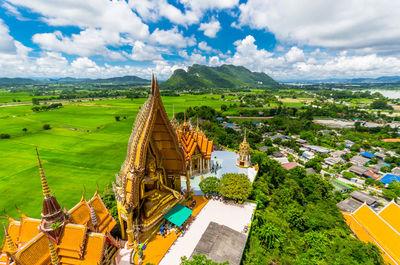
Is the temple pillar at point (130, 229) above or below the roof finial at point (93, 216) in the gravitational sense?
below

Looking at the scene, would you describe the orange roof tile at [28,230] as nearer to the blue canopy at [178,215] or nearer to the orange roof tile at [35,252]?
the orange roof tile at [35,252]

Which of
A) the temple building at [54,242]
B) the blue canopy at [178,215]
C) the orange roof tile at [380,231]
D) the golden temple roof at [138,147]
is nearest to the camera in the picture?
the temple building at [54,242]

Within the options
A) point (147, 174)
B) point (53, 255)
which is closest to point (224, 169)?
point (147, 174)

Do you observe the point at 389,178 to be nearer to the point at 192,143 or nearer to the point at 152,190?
the point at 192,143

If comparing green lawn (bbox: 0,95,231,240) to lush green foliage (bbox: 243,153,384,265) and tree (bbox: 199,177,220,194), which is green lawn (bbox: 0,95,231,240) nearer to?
tree (bbox: 199,177,220,194)

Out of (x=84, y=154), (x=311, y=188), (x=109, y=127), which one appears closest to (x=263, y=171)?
(x=311, y=188)

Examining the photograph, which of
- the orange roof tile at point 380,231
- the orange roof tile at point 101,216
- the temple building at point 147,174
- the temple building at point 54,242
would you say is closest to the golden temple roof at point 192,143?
the temple building at point 147,174

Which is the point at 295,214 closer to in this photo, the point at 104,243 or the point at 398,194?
the point at 104,243
